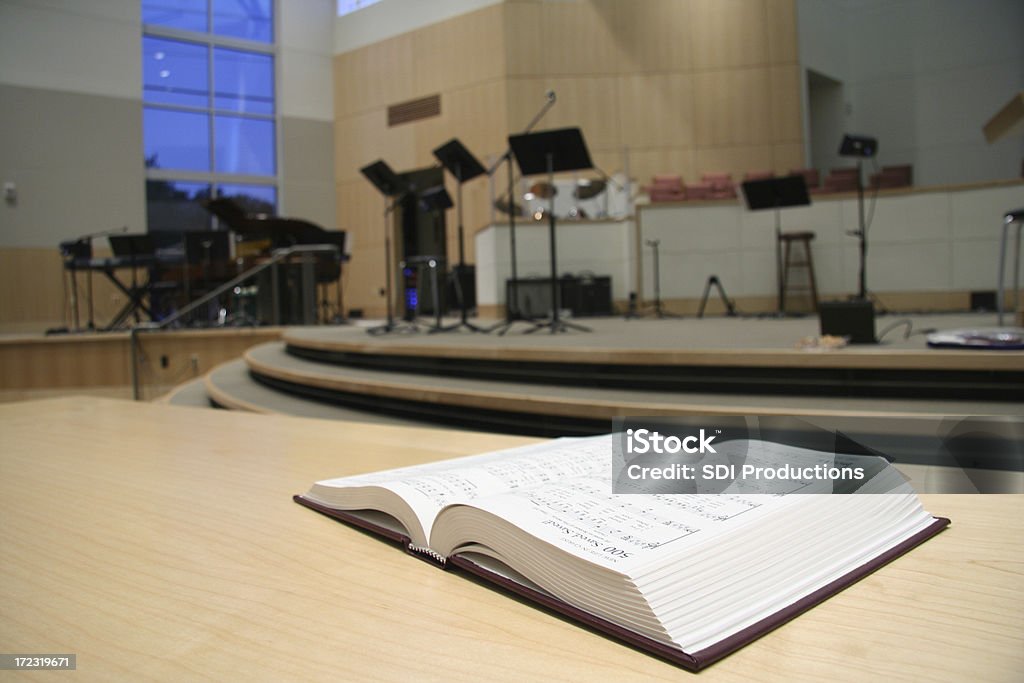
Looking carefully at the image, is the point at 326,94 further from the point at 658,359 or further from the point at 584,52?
the point at 658,359

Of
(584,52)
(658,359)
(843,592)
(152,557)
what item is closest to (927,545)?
(843,592)

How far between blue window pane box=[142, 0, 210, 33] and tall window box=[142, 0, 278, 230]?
0.04 ft

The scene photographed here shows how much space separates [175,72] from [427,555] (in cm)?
1069

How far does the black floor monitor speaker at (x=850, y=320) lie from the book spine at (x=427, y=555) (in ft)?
7.78

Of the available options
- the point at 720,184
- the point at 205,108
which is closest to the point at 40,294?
the point at 205,108

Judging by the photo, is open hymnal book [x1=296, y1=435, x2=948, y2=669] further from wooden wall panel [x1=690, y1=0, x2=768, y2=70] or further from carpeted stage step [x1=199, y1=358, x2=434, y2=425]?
wooden wall panel [x1=690, y1=0, x2=768, y2=70]

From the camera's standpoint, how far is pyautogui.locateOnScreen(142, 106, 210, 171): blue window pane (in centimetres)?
925

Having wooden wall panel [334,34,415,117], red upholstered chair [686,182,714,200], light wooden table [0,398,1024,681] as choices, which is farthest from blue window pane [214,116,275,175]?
light wooden table [0,398,1024,681]

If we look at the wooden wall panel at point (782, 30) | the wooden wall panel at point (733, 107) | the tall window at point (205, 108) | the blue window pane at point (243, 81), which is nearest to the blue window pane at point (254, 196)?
the tall window at point (205, 108)

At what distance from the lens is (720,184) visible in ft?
27.6

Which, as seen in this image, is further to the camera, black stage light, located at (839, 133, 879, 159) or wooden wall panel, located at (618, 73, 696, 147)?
wooden wall panel, located at (618, 73, 696, 147)

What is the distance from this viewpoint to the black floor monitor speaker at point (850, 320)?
2.53 meters

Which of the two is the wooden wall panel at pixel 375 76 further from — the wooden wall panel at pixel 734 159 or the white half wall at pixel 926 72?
the white half wall at pixel 926 72

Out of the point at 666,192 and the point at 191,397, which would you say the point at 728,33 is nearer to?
the point at 666,192
